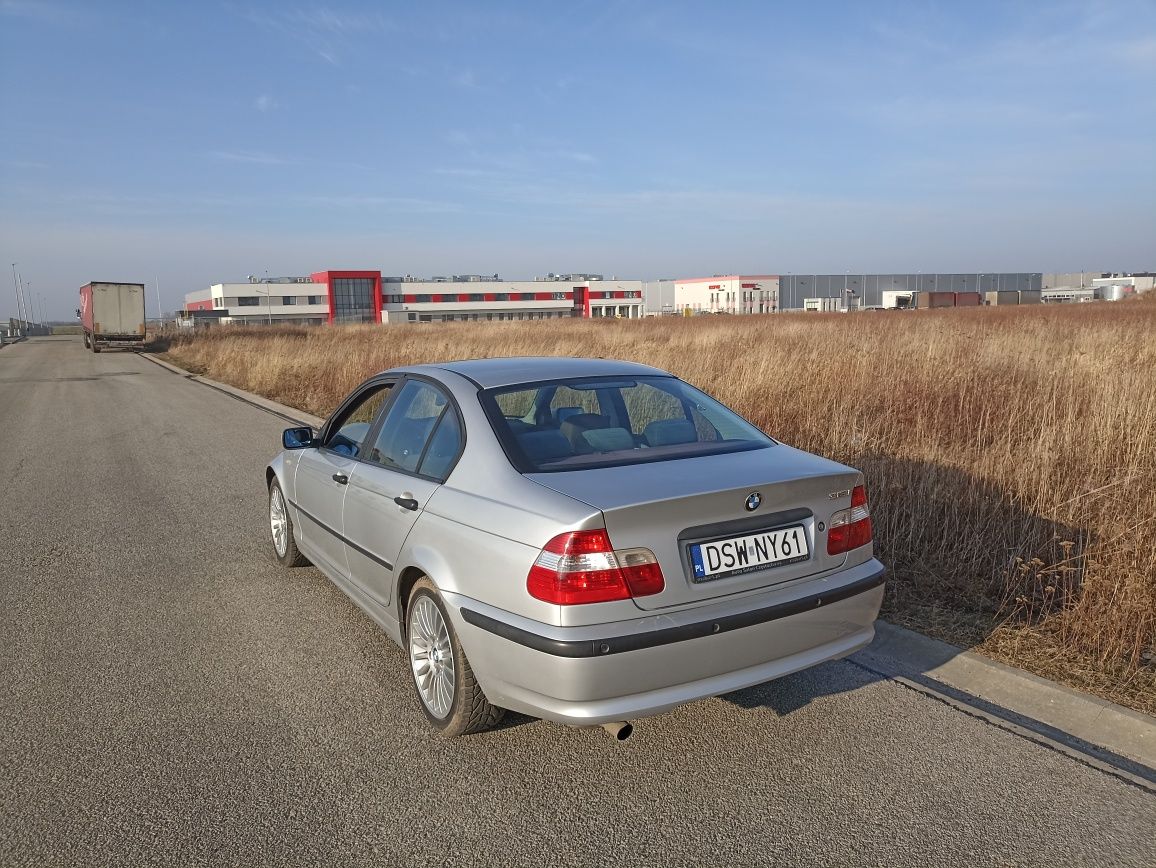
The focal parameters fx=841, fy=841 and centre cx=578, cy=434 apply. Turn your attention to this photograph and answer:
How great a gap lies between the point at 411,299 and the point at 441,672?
10821 cm

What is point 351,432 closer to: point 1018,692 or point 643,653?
point 643,653

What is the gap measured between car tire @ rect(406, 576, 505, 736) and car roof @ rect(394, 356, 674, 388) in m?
1.01

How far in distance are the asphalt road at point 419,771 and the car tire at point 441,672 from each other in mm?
109

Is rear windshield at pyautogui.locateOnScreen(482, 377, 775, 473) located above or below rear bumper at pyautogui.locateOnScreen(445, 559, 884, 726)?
above

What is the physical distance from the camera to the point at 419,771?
123 inches

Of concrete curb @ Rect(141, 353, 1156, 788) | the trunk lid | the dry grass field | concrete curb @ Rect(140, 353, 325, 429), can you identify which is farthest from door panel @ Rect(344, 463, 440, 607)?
concrete curb @ Rect(140, 353, 325, 429)

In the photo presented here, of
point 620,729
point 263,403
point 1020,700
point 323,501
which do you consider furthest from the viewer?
point 263,403

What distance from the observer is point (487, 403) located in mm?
3605

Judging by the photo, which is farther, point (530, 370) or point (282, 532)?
point (282, 532)

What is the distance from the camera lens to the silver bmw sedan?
2.80 metres

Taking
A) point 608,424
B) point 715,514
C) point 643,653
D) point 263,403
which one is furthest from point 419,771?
point 263,403

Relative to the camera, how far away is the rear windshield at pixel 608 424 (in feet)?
11.1

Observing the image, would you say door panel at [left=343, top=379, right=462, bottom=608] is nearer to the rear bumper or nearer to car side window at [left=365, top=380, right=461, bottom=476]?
car side window at [left=365, top=380, right=461, bottom=476]

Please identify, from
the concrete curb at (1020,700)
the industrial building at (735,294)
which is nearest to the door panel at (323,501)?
the concrete curb at (1020,700)
